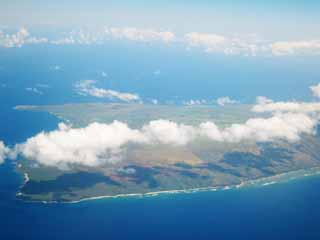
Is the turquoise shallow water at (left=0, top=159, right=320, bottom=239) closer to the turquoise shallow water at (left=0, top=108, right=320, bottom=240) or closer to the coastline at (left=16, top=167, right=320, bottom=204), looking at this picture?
Answer: the turquoise shallow water at (left=0, top=108, right=320, bottom=240)

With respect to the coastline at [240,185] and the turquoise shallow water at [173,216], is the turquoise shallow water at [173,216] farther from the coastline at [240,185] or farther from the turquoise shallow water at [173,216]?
the coastline at [240,185]

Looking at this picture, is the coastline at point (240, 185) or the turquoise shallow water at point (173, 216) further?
the coastline at point (240, 185)

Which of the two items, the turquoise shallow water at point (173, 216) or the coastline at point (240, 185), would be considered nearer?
the turquoise shallow water at point (173, 216)

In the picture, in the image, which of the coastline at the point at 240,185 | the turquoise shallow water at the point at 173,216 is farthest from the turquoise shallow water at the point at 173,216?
the coastline at the point at 240,185

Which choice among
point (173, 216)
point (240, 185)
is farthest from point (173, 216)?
point (240, 185)

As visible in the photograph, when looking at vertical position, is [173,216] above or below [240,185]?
below

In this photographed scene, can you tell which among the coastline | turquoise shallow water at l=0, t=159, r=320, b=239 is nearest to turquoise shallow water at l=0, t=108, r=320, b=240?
turquoise shallow water at l=0, t=159, r=320, b=239

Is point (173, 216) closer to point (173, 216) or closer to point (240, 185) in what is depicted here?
point (173, 216)

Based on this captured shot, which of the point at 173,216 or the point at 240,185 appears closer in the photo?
the point at 173,216

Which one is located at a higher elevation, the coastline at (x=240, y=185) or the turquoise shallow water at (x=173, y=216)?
the coastline at (x=240, y=185)

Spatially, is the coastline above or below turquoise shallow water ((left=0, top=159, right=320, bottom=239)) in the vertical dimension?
above

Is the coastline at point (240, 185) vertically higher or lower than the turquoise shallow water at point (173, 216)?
higher

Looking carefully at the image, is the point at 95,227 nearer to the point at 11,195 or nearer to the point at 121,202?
the point at 121,202
